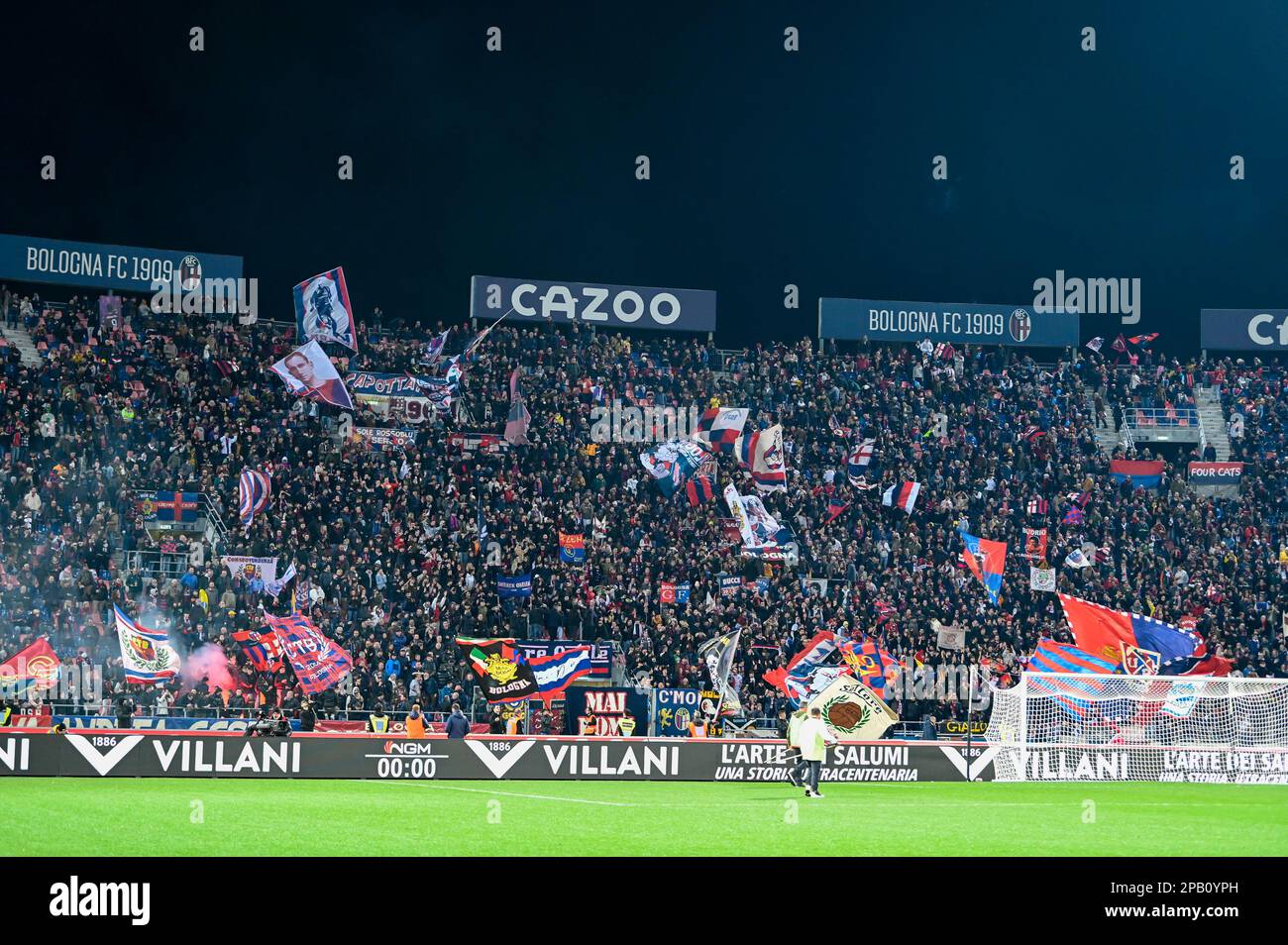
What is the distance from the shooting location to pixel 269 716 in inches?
1433

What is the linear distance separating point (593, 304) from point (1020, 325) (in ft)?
55.6

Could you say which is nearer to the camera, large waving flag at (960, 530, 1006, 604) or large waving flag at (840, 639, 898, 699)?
Result: large waving flag at (840, 639, 898, 699)

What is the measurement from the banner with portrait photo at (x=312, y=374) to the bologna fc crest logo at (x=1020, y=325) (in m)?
26.9

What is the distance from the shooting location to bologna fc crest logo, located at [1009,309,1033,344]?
60.0m

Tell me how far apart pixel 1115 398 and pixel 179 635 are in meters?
35.5

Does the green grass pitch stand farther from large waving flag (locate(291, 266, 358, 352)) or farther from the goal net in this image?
large waving flag (locate(291, 266, 358, 352))

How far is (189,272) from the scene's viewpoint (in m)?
52.4

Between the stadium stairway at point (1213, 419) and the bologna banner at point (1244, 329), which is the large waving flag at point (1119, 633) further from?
the bologna banner at point (1244, 329)

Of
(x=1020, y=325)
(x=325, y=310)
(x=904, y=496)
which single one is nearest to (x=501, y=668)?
(x=904, y=496)

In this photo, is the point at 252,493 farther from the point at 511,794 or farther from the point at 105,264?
the point at 511,794

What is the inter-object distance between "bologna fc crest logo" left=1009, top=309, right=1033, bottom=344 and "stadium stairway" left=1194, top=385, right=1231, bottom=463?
6.69 meters

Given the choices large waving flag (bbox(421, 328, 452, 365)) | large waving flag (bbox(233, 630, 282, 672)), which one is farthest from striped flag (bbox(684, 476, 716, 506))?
large waving flag (bbox(233, 630, 282, 672))

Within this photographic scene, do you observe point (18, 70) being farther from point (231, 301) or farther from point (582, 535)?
point (582, 535)
